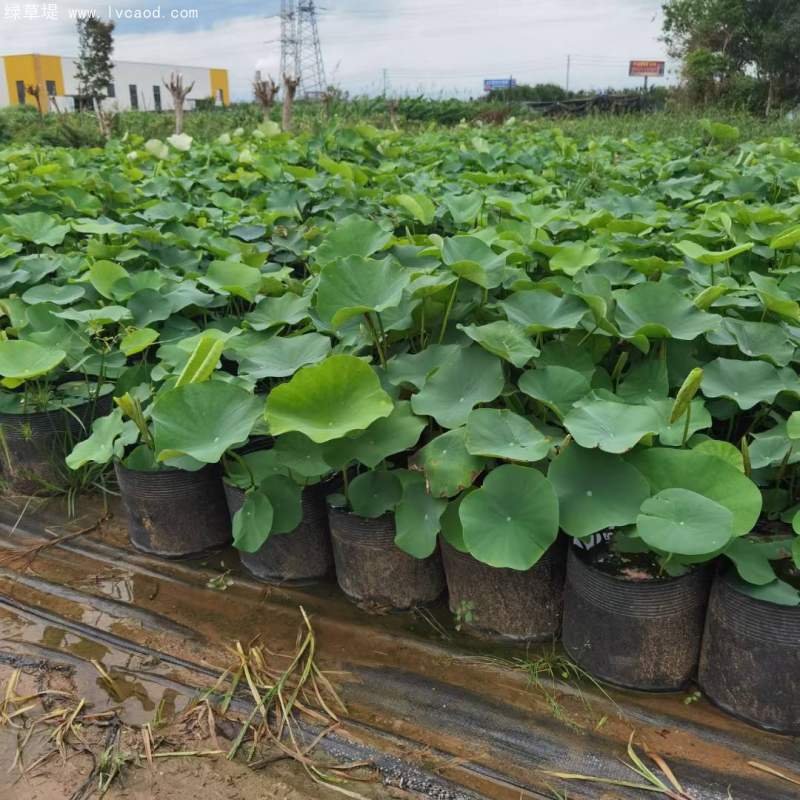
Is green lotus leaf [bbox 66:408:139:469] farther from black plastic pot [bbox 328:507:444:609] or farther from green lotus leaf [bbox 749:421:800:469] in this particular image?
green lotus leaf [bbox 749:421:800:469]

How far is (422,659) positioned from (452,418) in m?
0.56

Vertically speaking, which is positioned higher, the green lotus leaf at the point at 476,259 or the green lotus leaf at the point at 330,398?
the green lotus leaf at the point at 476,259

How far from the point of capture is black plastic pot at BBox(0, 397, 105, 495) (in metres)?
2.46

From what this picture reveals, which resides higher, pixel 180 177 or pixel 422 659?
pixel 180 177

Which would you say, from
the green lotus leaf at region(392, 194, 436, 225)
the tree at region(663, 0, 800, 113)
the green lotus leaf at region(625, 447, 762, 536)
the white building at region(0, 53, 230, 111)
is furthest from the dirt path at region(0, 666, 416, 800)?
the white building at region(0, 53, 230, 111)

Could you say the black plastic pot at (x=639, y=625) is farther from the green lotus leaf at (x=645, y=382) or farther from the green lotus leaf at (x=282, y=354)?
the green lotus leaf at (x=282, y=354)

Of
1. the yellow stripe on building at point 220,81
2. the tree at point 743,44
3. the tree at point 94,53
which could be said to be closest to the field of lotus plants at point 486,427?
the tree at point 743,44

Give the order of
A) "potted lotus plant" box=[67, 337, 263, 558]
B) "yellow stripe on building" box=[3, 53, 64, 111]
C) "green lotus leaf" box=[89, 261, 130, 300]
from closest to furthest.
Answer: "potted lotus plant" box=[67, 337, 263, 558] → "green lotus leaf" box=[89, 261, 130, 300] → "yellow stripe on building" box=[3, 53, 64, 111]

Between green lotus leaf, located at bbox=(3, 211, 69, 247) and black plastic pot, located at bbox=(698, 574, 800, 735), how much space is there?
2872 mm

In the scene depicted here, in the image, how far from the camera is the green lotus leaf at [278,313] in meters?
2.11

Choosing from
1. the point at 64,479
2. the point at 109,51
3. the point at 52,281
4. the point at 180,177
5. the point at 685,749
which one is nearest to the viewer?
the point at 685,749

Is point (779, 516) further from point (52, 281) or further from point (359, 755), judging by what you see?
point (52, 281)

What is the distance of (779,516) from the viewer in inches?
66.1

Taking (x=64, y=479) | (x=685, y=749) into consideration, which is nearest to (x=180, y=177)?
(x=64, y=479)
